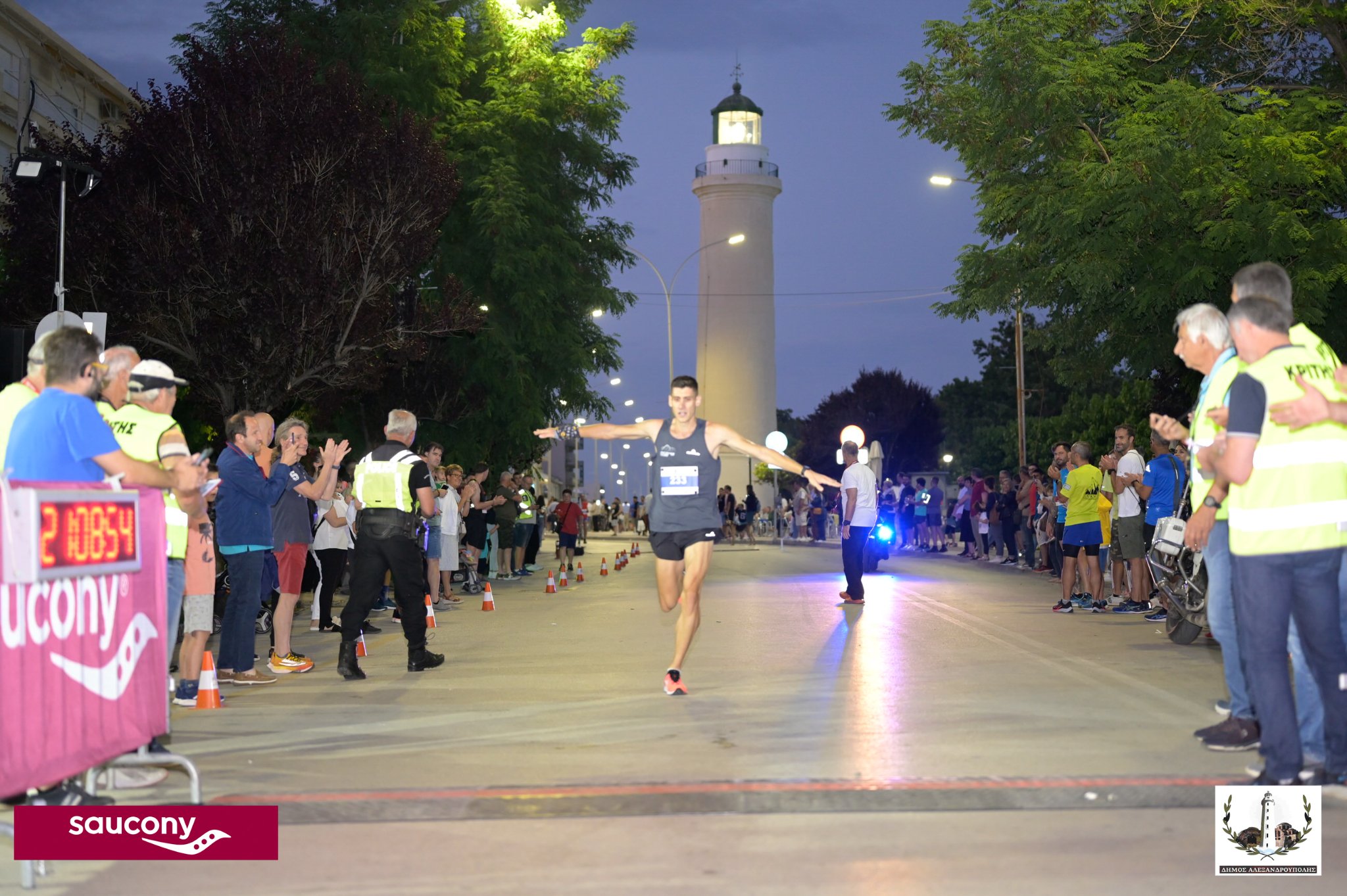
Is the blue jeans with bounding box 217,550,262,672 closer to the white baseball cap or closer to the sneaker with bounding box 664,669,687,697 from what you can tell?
the white baseball cap

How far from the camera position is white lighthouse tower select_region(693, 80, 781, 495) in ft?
220

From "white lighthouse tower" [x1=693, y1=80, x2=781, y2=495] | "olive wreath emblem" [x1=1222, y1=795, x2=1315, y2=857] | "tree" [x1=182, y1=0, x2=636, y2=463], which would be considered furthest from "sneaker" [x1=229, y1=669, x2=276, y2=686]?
"white lighthouse tower" [x1=693, y1=80, x2=781, y2=495]

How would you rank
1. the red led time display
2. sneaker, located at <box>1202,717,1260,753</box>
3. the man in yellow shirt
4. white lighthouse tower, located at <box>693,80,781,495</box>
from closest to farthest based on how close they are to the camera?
1. the red led time display
2. sneaker, located at <box>1202,717,1260,753</box>
3. the man in yellow shirt
4. white lighthouse tower, located at <box>693,80,781,495</box>

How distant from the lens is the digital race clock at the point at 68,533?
5254mm

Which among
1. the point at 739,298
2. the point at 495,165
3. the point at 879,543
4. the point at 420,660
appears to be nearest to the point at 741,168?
the point at 739,298

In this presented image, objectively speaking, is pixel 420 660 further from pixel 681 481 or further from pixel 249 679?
pixel 681 481

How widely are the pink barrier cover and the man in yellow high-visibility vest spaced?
15.4 feet

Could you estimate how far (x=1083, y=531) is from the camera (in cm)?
1638

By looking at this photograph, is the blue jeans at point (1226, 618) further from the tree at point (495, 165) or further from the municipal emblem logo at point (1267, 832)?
the tree at point (495, 165)

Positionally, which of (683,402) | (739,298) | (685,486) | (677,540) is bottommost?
(677,540)

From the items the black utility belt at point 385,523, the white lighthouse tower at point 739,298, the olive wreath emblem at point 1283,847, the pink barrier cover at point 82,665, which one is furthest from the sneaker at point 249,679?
the white lighthouse tower at point 739,298

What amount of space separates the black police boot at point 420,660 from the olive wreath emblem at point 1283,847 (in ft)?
23.5

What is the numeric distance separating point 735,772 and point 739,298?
61.1 meters

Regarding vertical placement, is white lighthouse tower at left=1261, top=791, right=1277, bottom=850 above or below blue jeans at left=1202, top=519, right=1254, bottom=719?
below
